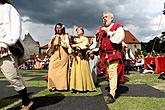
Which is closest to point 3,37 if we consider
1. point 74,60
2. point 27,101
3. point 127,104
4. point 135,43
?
point 27,101

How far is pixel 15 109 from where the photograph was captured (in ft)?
16.6

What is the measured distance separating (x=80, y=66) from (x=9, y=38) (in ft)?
12.5

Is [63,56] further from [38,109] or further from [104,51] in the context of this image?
[38,109]

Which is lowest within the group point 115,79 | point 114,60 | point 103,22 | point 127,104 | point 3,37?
point 127,104

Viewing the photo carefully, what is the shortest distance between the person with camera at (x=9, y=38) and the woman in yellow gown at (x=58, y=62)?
350 cm

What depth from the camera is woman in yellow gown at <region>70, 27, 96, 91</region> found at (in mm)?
7641

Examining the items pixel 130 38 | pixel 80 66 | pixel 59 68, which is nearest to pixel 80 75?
pixel 80 66

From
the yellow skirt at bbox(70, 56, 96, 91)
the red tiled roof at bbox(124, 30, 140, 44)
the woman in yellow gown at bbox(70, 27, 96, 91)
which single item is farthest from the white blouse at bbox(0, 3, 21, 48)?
the red tiled roof at bbox(124, 30, 140, 44)

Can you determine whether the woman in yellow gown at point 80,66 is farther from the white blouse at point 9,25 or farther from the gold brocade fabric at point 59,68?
the white blouse at point 9,25

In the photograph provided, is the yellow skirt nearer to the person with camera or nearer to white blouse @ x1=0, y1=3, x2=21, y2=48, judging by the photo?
the person with camera

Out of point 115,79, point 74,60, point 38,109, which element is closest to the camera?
point 38,109

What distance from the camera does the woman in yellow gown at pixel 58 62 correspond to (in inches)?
313

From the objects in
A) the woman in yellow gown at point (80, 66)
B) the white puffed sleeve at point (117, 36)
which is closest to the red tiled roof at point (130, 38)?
the woman in yellow gown at point (80, 66)

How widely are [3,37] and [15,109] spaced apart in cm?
151
